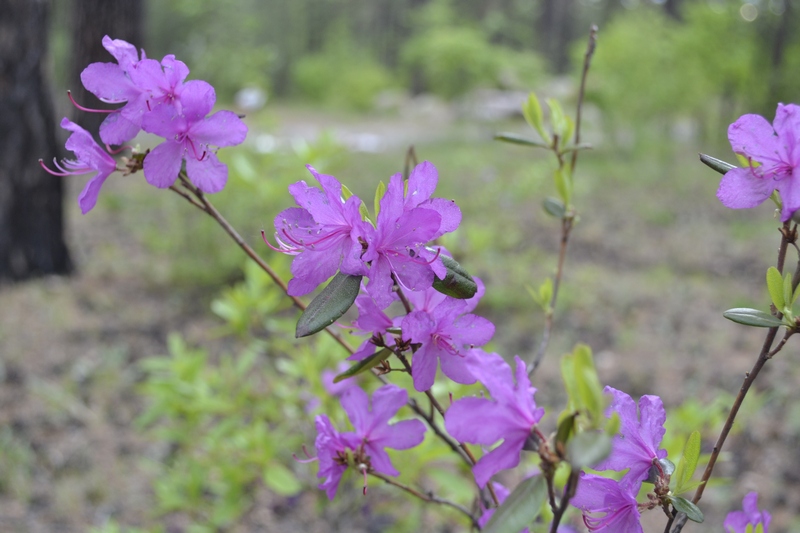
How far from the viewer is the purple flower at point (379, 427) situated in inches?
24.6

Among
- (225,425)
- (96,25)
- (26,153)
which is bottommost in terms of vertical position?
(26,153)

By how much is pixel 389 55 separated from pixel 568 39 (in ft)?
22.4

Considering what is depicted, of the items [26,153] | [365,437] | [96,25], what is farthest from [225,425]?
[96,25]

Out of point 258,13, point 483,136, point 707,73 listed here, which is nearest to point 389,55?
point 258,13

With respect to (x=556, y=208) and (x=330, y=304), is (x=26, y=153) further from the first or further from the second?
(x=330, y=304)

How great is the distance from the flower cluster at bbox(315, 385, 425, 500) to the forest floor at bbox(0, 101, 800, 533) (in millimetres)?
1455

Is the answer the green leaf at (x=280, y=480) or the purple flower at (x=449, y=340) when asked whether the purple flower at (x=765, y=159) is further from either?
the green leaf at (x=280, y=480)

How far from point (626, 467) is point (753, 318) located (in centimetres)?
17

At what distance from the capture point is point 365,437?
0.65m

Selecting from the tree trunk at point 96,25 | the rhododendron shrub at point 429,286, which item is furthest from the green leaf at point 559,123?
the tree trunk at point 96,25

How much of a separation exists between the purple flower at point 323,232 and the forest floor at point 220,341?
1552mm

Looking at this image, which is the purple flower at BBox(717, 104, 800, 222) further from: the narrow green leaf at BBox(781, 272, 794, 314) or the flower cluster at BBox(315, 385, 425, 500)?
the flower cluster at BBox(315, 385, 425, 500)

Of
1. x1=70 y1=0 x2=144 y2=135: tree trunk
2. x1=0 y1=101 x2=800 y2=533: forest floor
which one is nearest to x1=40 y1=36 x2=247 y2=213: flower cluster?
x1=0 y1=101 x2=800 y2=533: forest floor

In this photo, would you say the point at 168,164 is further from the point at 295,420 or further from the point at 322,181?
the point at 295,420
